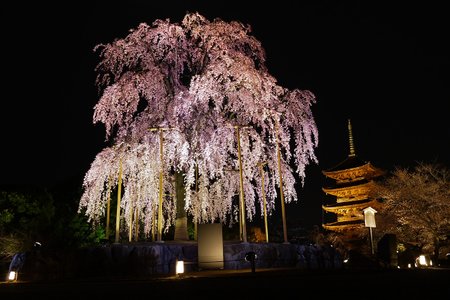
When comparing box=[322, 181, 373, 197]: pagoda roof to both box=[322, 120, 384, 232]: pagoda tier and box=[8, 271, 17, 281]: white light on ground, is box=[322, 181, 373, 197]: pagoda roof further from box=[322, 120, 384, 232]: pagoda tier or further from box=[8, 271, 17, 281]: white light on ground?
box=[8, 271, 17, 281]: white light on ground

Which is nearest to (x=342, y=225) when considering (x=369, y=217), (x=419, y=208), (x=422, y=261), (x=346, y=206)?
(x=346, y=206)

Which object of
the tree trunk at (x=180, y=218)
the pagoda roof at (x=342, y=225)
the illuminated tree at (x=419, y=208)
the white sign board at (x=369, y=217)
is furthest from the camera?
the pagoda roof at (x=342, y=225)

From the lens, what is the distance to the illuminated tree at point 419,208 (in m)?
27.9

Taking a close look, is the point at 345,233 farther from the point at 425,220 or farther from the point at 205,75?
the point at 205,75

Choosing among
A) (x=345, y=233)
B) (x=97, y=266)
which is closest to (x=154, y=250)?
(x=97, y=266)

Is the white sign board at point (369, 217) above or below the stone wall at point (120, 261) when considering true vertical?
above

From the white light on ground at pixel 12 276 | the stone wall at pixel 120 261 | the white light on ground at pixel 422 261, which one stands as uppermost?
the stone wall at pixel 120 261

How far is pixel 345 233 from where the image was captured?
42.8m

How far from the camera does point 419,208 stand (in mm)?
28719

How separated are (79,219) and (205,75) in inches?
586

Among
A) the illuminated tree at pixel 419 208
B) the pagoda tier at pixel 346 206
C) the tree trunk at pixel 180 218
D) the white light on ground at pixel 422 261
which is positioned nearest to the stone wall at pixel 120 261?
the tree trunk at pixel 180 218

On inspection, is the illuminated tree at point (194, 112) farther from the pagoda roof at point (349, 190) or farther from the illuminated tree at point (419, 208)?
the pagoda roof at point (349, 190)

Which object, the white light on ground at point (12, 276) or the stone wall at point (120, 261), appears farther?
the stone wall at point (120, 261)

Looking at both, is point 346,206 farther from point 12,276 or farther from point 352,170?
point 12,276
